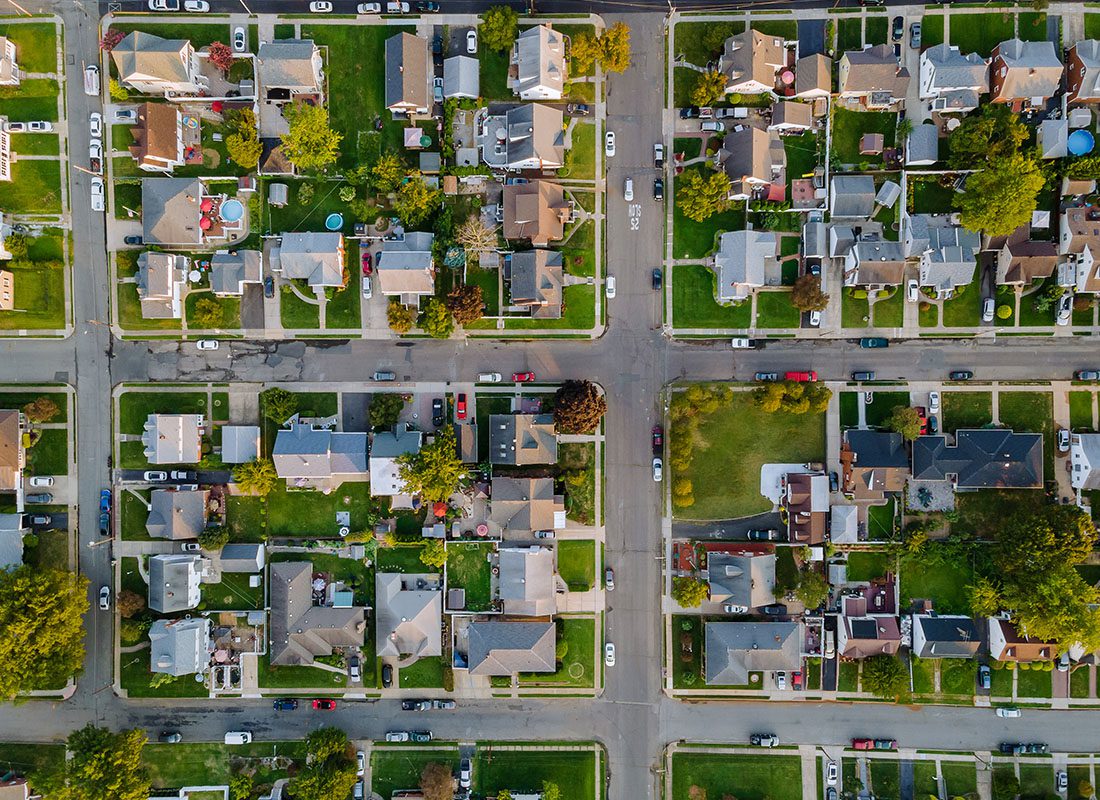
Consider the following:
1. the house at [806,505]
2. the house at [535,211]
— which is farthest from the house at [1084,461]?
the house at [535,211]

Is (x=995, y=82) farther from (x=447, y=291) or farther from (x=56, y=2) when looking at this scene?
(x=56, y=2)

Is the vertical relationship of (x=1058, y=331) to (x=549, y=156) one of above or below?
below

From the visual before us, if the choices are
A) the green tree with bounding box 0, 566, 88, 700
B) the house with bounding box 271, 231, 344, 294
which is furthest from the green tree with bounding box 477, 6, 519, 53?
the green tree with bounding box 0, 566, 88, 700

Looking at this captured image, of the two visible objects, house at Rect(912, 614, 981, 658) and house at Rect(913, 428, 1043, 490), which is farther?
house at Rect(912, 614, 981, 658)

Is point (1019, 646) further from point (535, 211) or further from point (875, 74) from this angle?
point (535, 211)

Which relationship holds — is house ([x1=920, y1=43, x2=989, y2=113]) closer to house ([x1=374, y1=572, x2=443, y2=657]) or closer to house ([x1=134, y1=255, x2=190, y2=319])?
house ([x1=374, y1=572, x2=443, y2=657])

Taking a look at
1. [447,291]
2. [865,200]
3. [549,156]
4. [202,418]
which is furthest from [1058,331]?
[202,418]

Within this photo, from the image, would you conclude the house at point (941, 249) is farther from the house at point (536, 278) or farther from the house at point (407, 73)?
the house at point (407, 73)
